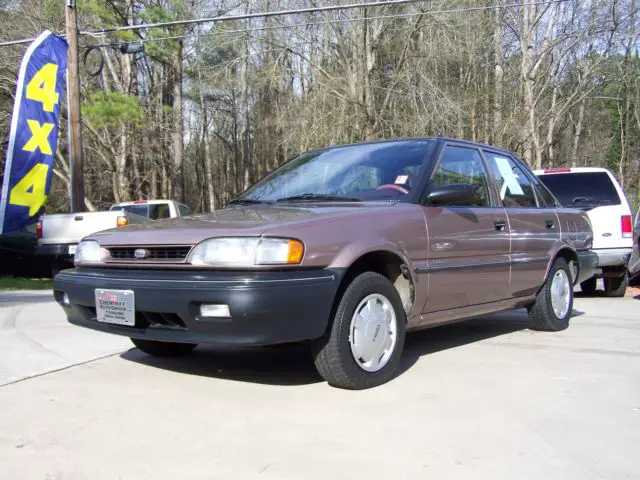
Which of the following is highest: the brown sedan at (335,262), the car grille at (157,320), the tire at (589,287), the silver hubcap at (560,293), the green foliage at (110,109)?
the green foliage at (110,109)

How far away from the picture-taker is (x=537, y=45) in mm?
23125

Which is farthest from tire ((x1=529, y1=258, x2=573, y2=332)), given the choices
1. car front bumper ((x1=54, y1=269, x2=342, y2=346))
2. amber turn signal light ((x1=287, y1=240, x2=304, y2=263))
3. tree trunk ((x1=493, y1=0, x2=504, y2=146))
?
tree trunk ((x1=493, y1=0, x2=504, y2=146))

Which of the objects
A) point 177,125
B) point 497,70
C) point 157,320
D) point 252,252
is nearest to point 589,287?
point 252,252

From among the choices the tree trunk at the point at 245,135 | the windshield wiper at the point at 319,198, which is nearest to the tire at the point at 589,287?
the windshield wiper at the point at 319,198

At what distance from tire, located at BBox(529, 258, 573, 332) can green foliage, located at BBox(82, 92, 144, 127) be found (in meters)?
15.8

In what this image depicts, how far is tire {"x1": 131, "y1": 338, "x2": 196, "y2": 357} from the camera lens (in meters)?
4.68

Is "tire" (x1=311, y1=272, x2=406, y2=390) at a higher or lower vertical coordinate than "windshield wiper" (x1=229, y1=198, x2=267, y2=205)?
lower

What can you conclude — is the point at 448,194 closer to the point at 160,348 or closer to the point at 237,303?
the point at 237,303

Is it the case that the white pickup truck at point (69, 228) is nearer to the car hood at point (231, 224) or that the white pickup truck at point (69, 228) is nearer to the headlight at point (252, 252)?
the car hood at point (231, 224)

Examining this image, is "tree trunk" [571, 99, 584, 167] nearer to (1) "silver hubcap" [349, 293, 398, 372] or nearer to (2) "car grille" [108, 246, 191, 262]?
(1) "silver hubcap" [349, 293, 398, 372]

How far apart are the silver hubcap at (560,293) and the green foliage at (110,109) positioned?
1583 centimetres

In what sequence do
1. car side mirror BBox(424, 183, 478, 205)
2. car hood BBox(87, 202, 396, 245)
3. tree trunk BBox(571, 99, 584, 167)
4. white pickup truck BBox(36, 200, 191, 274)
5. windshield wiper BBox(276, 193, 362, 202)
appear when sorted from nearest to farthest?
car hood BBox(87, 202, 396, 245), car side mirror BBox(424, 183, 478, 205), windshield wiper BBox(276, 193, 362, 202), white pickup truck BBox(36, 200, 191, 274), tree trunk BBox(571, 99, 584, 167)

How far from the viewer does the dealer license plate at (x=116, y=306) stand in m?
3.73

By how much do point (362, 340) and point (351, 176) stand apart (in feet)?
4.43
